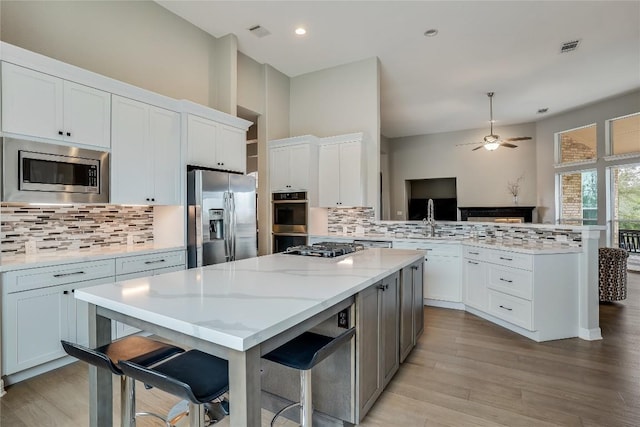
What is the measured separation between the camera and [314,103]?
5.64 metres

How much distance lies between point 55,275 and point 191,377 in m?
2.04

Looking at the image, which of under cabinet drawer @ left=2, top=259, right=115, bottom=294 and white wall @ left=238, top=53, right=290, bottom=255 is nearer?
under cabinet drawer @ left=2, top=259, right=115, bottom=294

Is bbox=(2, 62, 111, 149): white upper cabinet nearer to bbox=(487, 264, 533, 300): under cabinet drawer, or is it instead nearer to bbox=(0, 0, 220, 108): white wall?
bbox=(0, 0, 220, 108): white wall

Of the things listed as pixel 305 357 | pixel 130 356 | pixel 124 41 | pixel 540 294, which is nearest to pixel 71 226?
pixel 124 41

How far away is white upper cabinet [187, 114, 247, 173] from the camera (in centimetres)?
370

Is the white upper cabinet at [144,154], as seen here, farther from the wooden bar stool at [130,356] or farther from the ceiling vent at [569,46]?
the ceiling vent at [569,46]

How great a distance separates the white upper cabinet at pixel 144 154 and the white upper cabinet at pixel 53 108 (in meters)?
0.14

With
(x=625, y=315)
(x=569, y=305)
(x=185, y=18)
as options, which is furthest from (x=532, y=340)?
(x=185, y=18)

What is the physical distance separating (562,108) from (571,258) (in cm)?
592

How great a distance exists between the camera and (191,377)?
4.19 feet

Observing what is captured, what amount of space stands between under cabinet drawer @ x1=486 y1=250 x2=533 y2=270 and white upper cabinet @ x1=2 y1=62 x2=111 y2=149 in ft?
13.6

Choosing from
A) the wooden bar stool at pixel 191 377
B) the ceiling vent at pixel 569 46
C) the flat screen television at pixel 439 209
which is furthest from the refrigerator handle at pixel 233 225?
the flat screen television at pixel 439 209

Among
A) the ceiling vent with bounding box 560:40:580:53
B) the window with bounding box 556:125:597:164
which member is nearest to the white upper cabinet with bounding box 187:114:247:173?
the ceiling vent with bounding box 560:40:580:53

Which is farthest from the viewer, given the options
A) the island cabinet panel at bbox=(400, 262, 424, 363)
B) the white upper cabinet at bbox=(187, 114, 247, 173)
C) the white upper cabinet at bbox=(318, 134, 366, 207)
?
the white upper cabinet at bbox=(318, 134, 366, 207)
